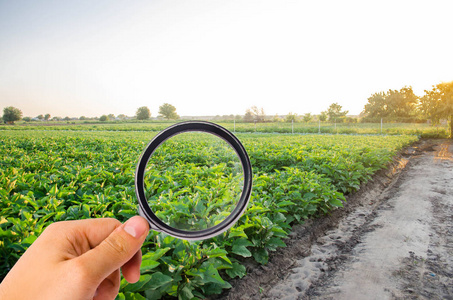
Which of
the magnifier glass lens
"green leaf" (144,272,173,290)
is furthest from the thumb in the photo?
"green leaf" (144,272,173,290)

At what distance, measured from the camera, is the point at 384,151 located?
9.90m

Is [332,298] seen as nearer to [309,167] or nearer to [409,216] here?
[409,216]

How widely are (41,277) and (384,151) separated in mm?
10779

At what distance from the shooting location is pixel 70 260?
931 millimetres

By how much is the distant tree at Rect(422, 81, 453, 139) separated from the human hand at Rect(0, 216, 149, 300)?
3320cm

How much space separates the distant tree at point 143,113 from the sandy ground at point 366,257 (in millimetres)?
57730

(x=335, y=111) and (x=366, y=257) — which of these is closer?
(x=366, y=257)

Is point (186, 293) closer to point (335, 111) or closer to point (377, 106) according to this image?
point (377, 106)

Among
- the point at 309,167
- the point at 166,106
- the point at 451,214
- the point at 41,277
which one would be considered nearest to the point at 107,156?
the point at 309,167

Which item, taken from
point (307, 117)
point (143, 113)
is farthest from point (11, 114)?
point (307, 117)

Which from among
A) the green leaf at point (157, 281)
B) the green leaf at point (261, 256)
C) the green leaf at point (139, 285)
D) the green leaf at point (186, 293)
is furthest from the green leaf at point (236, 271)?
the green leaf at point (139, 285)

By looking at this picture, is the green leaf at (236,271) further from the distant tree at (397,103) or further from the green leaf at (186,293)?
the distant tree at (397,103)

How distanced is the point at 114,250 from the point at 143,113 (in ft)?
205

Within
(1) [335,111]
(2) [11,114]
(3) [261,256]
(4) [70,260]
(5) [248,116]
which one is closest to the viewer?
(4) [70,260]
